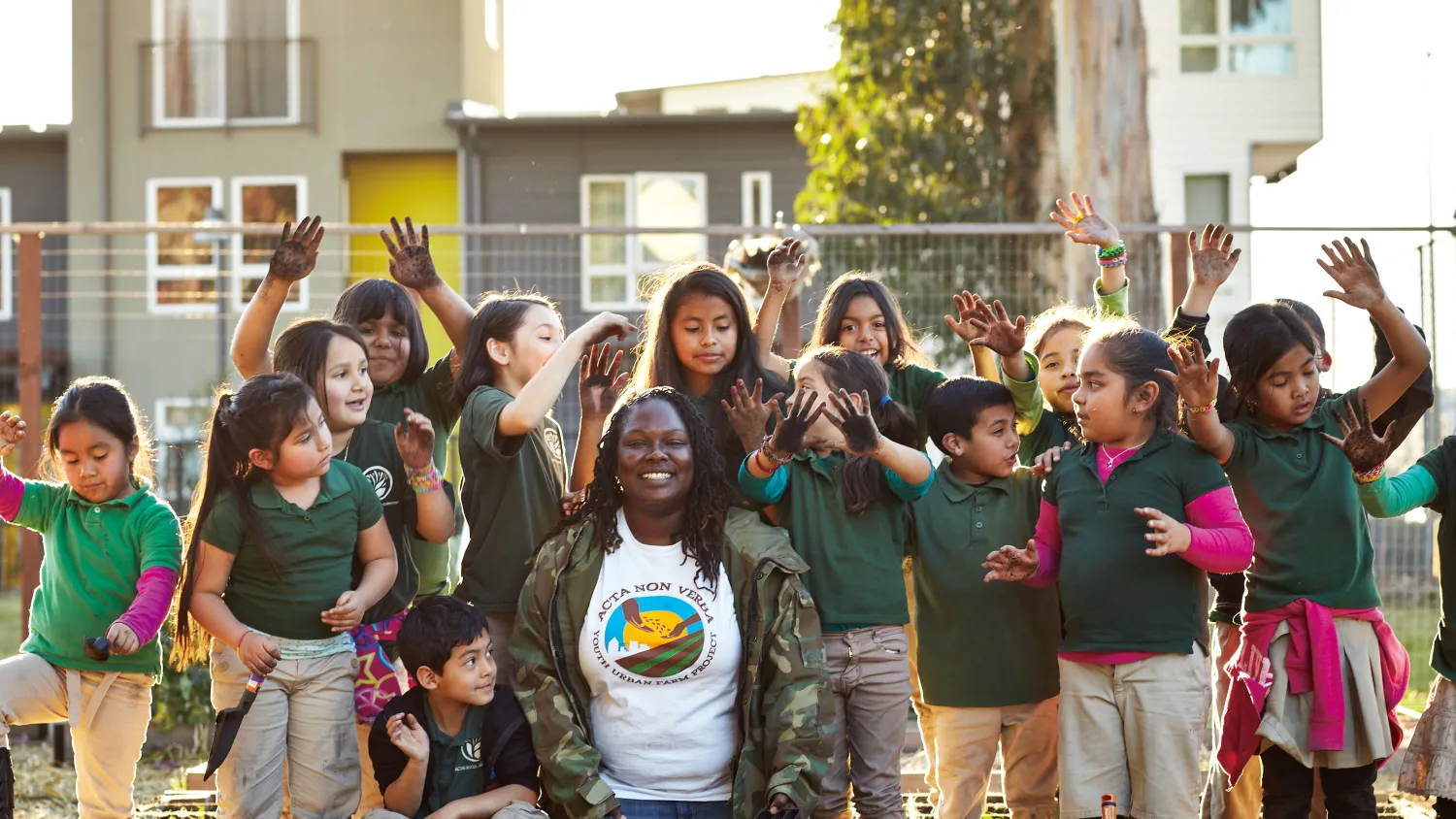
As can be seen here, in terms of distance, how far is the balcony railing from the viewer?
17984 millimetres

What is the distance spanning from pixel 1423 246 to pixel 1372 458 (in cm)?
324

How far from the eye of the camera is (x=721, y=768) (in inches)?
146

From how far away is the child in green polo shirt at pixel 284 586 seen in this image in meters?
3.85

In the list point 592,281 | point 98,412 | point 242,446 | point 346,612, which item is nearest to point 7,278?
point 592,281

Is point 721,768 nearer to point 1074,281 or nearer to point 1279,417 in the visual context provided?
point 1279,417

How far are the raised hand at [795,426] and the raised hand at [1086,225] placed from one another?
1398 mm

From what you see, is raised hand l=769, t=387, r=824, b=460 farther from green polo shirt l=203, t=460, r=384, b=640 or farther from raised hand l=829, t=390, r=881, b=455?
green polo shirt l=203, t=460, r=384, b=640

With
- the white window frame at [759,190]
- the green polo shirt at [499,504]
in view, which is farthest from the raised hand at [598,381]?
the white window frame at [759,190]

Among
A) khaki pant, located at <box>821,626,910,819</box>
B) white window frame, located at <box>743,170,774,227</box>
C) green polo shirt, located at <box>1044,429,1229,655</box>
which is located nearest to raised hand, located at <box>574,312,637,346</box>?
khaki pant, located at <box>821,626,910,819</box>

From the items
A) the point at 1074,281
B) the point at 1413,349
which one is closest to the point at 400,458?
the point at 1413,349

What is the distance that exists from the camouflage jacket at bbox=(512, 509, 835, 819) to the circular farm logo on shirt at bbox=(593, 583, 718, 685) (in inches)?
3.7

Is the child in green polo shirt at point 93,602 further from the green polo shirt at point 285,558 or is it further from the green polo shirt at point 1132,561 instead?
the green polo shirt at point 1132,561

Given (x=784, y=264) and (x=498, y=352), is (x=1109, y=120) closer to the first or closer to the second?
(x=784, y=264)

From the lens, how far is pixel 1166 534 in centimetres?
361
